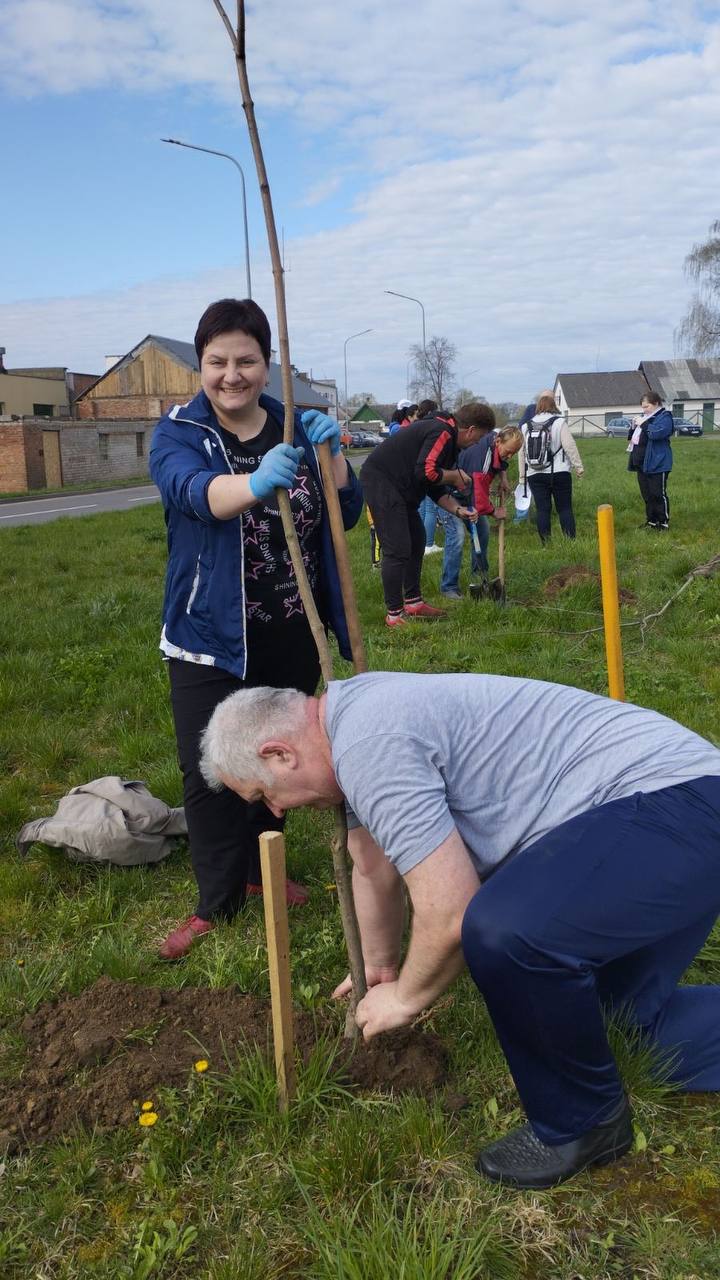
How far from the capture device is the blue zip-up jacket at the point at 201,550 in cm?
290

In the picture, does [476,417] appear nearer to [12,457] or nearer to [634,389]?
[12,457]

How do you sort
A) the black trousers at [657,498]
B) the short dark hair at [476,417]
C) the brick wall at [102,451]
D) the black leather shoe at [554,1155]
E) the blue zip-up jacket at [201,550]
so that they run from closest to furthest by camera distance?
the black leather shoe at [554,1155] < the blue zip-up jacket at [201,550] < the short dark hair at [476,417] < the black trousers at [657,498] < the brick wall at [102,451]

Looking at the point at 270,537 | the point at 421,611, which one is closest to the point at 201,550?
the point at 270,537

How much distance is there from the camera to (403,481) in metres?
7.47

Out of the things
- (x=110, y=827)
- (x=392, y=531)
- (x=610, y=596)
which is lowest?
(x=110, y=827)

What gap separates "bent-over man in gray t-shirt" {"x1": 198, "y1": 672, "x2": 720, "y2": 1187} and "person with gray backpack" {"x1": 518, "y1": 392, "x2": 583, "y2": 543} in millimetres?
8255

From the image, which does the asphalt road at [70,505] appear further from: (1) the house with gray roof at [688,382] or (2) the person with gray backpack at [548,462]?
(1) the house with gray roof at [688,382]

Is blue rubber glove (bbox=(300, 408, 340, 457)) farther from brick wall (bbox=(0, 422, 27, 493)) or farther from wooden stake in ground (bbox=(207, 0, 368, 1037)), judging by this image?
brick wall (bbox=(0, 422, 27, 493))

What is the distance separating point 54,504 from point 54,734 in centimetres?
2027

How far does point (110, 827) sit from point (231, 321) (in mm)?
1974

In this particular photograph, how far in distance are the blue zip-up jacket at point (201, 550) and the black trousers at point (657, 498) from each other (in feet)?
30.3

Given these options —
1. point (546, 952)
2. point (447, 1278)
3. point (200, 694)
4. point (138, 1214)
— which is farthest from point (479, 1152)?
point (200, 694)

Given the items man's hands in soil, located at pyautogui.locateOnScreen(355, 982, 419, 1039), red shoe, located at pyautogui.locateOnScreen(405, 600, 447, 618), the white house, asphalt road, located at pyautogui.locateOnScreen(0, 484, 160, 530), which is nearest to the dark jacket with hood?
red shoe, located at pyautogui.locateOnScreen(405, 600, 447, 618)

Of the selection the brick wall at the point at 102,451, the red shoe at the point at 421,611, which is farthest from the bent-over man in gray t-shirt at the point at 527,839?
the brick wall at the point at 102,451
